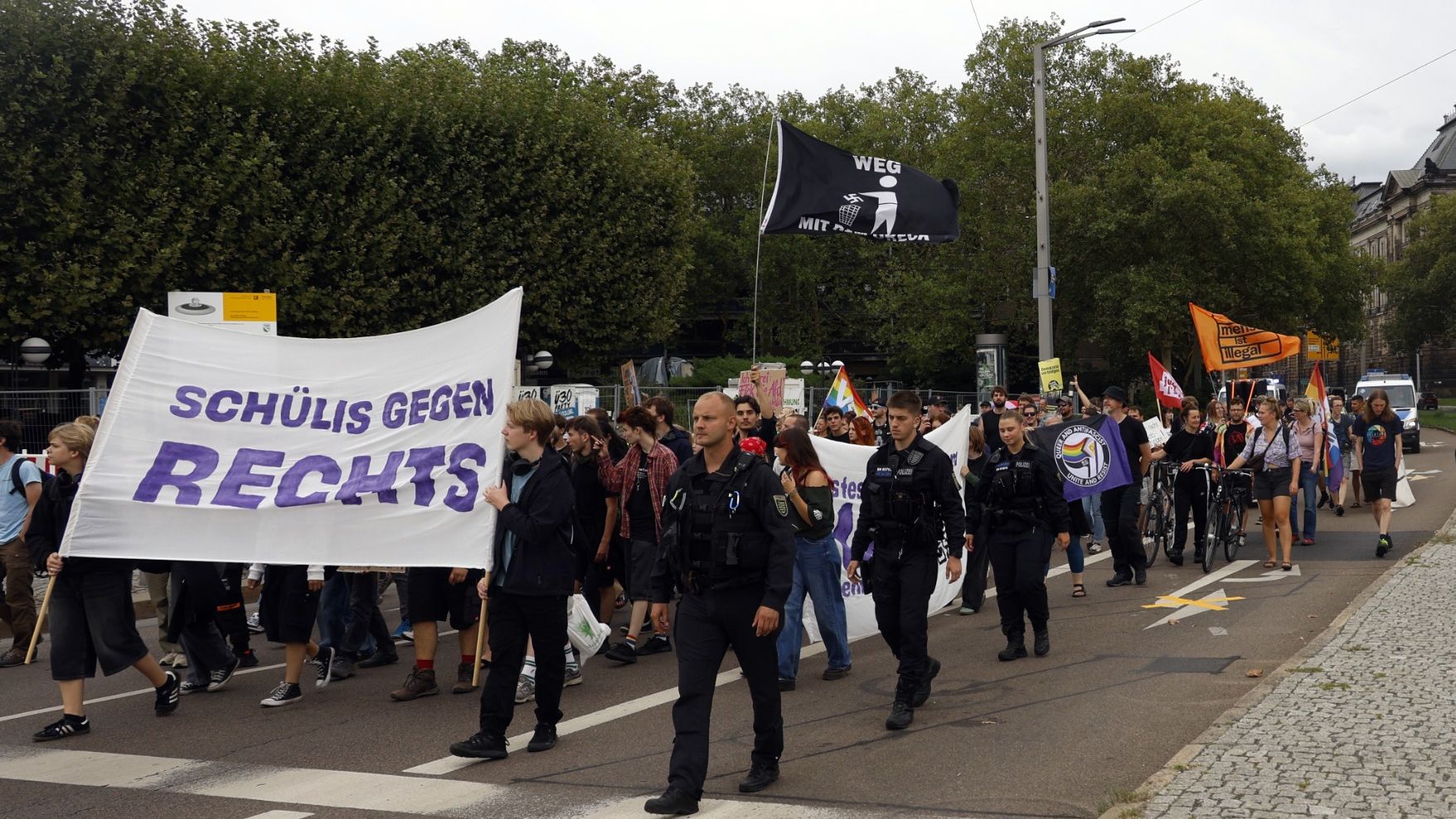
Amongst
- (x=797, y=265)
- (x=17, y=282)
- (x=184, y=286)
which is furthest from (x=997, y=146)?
(x=17, y=282)

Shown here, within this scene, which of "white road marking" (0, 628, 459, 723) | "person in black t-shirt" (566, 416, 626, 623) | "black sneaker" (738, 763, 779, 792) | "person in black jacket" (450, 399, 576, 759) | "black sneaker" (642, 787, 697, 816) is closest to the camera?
"black sneaker" (642, 787, 697, 816)

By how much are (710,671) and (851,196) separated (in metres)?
11.4

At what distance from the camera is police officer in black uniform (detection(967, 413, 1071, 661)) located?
8891mm

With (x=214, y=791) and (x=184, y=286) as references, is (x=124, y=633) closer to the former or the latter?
(x=214, y=791)

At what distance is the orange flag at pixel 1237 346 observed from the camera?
1992cm

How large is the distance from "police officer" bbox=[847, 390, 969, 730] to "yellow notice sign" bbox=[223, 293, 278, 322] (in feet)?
29.4

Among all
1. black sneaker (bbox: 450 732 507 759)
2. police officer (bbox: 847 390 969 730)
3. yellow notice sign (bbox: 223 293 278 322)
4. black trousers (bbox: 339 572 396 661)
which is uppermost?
yellow notice sign (bbox: 223 293 278 322)

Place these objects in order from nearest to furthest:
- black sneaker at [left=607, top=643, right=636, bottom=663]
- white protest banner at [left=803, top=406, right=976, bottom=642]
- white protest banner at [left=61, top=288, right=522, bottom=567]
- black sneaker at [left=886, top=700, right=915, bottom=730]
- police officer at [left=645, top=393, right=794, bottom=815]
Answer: police officer at [left=645, top=393, right=794, bottom=815] → black sneaker at [left=886, top=700, right=915, bottom=730] → white protest banner at [left=61, top=288, right=522, bottom=567] → black sneaker at [left=607, top=643, right=636, bottom=663] → white protest banner at [left=803, top=406, right=976, bottom=642]

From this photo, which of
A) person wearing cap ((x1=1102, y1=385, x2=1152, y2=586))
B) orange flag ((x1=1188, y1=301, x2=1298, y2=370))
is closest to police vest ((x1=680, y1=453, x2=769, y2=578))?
person wearing cap ((x1=1102, y1=385, x2=1152, y2=586))

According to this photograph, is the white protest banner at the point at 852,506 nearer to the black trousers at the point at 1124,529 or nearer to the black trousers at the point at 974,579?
the black trousers at the point at 974,579

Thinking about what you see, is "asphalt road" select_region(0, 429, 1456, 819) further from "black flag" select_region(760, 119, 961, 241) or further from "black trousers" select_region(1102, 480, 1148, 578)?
"black flag" select_region(760, 119, 961, 241)

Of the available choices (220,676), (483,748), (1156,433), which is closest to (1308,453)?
(1156,433)

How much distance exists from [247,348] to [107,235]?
1587cm

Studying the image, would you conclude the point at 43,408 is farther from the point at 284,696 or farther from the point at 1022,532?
the point at 1022,532
